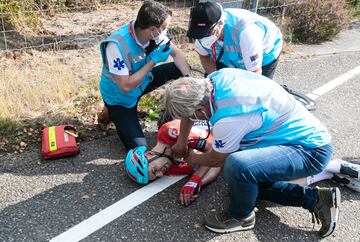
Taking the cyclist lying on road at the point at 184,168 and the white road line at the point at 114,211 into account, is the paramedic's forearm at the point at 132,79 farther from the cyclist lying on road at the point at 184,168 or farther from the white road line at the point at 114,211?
the white road line at the point at 114,211

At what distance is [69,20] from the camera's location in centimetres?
657

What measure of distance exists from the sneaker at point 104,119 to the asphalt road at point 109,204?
15 centimetres

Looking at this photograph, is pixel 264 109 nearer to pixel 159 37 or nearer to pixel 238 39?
pixel 238 39

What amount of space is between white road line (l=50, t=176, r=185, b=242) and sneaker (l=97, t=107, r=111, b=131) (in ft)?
2.89

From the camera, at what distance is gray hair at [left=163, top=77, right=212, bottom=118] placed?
8.11ft

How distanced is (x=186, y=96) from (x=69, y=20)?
4703mm

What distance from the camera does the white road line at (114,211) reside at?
2.76m

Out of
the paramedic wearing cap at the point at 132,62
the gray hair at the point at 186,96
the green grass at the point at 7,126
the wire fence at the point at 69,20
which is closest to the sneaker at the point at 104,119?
the paramedic wearing cap at the point at 132,62

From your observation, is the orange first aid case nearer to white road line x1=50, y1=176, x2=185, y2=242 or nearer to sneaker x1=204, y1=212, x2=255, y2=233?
white road line x1=50, y1=176, x2=185, y2=242

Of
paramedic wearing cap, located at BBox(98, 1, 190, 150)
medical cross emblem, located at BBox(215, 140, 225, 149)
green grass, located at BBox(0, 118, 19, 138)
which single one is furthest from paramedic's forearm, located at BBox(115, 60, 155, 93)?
medical cross emblem, located at BBox(215, 140, 225, 149)

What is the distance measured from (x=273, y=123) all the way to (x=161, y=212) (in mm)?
1043

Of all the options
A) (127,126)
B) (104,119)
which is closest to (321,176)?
(127,126)

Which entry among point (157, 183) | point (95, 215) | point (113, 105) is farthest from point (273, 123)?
point (113, 105)

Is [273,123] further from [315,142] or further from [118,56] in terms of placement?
[118,56]
